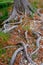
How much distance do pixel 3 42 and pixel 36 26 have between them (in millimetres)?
2076

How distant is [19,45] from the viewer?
20.9ft

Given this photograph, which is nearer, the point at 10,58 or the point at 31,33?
A: the point at 10,58

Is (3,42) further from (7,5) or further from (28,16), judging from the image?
(7,5)

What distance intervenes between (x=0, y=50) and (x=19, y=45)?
23.9 inches

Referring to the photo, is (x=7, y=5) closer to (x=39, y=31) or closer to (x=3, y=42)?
(x=39, y=31)

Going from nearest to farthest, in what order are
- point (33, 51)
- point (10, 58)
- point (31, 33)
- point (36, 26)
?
point (10, 58)
point (33, 51)
point (31, 33)
point (36, 26)

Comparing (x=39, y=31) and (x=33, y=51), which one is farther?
(x=39, y=31)

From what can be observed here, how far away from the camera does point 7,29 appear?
7559 mm

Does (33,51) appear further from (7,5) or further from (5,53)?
(7,5)

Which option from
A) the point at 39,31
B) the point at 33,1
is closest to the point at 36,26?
the point at 39,31

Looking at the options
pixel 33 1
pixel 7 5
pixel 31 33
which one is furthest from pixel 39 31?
pixel 33 1

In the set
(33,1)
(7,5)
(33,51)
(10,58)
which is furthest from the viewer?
(33,1)

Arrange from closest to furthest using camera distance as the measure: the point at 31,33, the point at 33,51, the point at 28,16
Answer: the point at 33,51, the point at 31,33, the point at 28,16

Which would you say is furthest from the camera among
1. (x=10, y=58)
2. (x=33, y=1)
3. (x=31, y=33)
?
(x=33, y=1)
